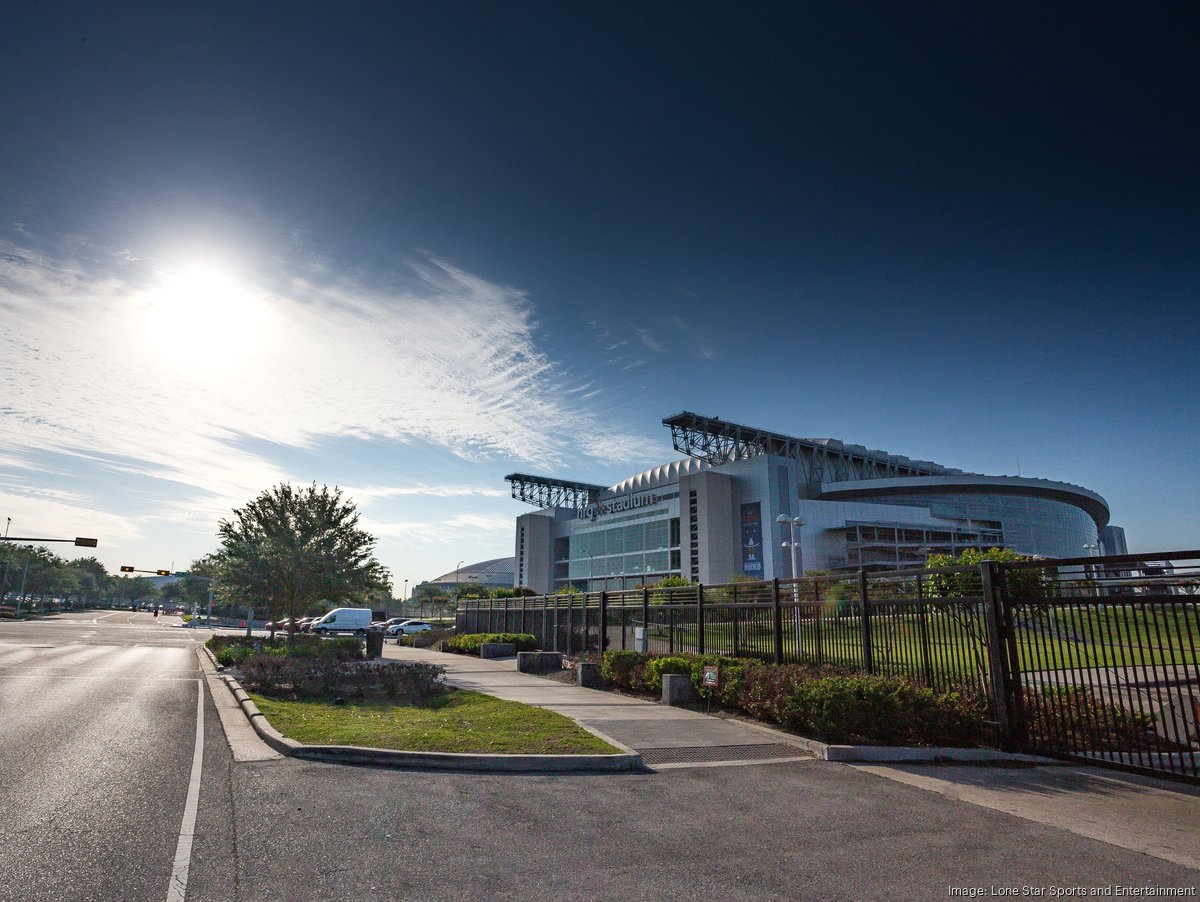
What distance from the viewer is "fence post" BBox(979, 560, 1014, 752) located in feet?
34.3

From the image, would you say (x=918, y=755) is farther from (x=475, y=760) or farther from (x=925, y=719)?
(x=475, y=760)

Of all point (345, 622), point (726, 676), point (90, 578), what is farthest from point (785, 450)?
point (90, 578)

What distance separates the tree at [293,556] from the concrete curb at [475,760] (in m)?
21.6

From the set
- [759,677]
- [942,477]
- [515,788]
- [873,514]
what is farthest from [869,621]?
[942,477]

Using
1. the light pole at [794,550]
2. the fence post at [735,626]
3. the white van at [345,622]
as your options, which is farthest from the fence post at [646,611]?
the white van at [345,622]

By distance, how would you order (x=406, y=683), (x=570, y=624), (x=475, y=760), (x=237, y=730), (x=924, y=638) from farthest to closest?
(x=570, y=624) < (x=406, y=683) < (x=924, y=638) < (x=237, y=730) < (x=475, y=760)

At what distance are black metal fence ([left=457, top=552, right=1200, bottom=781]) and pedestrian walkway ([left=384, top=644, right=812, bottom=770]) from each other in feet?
8.83

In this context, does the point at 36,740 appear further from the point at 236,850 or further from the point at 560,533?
the point at 560,533

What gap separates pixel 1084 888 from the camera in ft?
17.5

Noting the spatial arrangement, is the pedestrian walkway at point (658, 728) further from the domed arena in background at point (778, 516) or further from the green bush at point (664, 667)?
the domed arena in background at point (778, 516)

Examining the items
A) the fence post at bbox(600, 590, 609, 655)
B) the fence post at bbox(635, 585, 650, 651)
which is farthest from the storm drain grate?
the fence post at bbox(600, 590, 609, 655)

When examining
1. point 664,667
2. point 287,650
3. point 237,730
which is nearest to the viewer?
point 237,730

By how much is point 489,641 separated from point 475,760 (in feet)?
76.3

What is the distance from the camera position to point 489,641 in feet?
104
